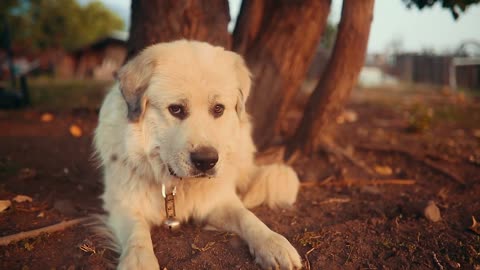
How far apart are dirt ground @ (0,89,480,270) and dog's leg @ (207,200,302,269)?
79mm

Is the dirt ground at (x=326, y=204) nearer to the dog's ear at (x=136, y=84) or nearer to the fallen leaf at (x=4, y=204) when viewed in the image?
the fallen leaf at (x=4, y=204)

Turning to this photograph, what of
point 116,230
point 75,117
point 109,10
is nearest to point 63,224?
point 116,230

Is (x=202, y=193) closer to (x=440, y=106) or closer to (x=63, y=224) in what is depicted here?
(x=63, y=224)

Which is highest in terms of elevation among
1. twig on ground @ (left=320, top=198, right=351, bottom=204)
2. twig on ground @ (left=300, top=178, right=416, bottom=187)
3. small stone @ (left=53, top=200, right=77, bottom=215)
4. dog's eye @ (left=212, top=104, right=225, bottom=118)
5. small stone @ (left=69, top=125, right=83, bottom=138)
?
dog's eye @ (left=212, top=104, right=225, bottom=118)

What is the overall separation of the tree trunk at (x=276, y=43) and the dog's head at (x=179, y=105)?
5.63 feet

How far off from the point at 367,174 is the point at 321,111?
36.5 inches

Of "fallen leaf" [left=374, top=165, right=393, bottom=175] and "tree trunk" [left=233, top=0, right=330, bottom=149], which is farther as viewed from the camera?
"fallen leaf" [left=374, top=165, right=393, bottom=175]

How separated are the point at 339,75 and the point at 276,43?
808 mm

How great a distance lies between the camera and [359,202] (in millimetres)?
3541

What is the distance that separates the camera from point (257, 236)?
8.24 feet

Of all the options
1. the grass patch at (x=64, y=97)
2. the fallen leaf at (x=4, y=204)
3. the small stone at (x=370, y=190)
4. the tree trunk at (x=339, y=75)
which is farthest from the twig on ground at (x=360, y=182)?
the grass patch at (x=64, y=97)

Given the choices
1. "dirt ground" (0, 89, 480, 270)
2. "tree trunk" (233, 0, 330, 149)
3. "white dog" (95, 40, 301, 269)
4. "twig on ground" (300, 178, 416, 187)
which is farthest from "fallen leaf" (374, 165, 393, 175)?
"white dog" (95, 40, 301, 269)

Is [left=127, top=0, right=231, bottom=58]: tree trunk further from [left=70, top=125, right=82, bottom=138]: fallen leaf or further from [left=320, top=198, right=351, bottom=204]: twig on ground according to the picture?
[left=70, top=125, right=82, bottom=138]: fallen leaf

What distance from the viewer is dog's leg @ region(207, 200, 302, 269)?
7.59 feet
